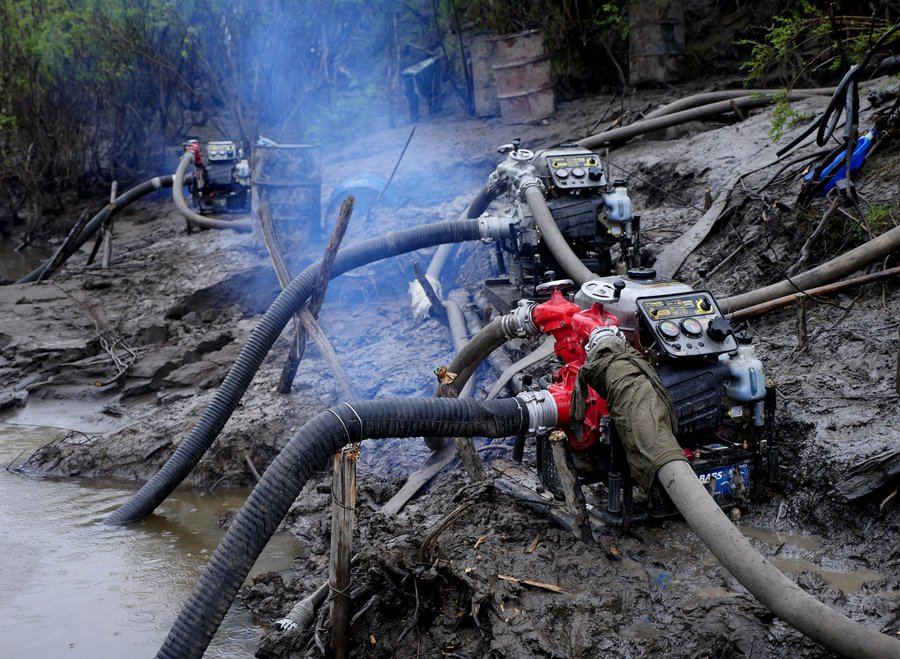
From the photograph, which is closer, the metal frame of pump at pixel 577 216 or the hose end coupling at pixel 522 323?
the hose end coupling at pixel 522 323

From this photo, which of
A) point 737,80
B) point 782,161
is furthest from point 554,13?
point 782,161

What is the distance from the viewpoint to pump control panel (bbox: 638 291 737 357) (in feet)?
15.3

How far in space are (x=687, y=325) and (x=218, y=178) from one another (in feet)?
40.1

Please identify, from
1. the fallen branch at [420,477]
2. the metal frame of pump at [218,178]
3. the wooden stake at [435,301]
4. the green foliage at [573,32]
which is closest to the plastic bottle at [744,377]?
the fallen branch at [420,477]

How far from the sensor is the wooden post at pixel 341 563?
435 centimetres

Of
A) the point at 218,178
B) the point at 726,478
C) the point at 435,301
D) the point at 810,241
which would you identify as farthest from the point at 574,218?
the point at 218,178

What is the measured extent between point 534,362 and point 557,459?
243cm

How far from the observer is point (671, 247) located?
8.15 metres

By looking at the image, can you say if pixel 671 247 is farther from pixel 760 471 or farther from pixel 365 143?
pixel 365 143

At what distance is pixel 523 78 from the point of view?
14.0 meters

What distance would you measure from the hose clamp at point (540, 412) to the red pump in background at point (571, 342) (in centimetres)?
4

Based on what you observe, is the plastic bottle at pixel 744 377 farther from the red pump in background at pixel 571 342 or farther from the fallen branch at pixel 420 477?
the fallen branch at pixel 420 477

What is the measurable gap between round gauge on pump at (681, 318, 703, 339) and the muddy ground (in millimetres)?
1042

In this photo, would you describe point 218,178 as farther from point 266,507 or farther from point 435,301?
point 266,507
